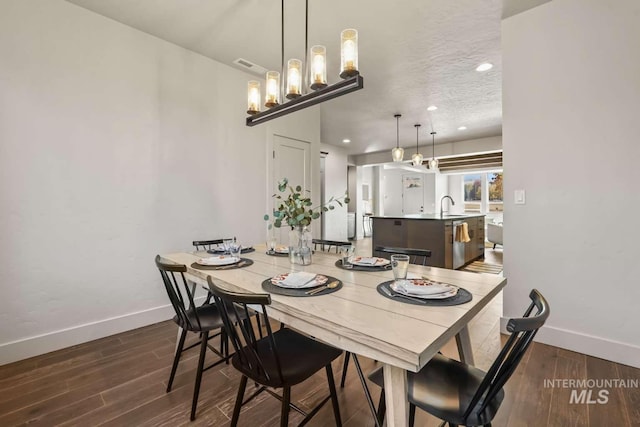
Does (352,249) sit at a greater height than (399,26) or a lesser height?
lesser

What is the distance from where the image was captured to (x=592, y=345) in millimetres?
2143

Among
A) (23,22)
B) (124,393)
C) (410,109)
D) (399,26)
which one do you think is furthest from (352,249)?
(410,109)

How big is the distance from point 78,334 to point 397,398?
2.70 metres

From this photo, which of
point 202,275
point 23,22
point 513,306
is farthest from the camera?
point 513,306

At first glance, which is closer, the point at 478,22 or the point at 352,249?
the point at 352,249

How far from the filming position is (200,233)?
3.14 m

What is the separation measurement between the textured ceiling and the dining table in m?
2.15

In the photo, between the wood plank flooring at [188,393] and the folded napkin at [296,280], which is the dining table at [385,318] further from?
the wood plank flooring at [188,393]

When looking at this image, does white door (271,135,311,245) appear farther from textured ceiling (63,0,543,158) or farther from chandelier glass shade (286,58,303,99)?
chandelier glass shade (286,58,303,99)

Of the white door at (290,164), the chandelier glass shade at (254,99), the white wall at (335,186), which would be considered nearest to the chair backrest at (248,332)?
the chandelier glass shade at (254,99)

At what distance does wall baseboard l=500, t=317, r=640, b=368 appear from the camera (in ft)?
6.59

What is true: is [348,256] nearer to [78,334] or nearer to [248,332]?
[248,332]

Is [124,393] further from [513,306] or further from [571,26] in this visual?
[571,26]

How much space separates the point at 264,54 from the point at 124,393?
3155 millimetres
